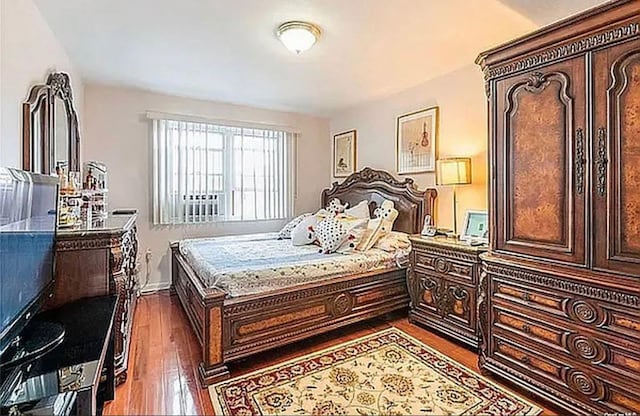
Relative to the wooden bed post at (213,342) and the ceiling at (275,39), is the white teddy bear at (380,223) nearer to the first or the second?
the ceiling at (275,39)

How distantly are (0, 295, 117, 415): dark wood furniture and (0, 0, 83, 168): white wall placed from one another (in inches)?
33.3

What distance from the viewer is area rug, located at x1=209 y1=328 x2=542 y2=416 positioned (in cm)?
189

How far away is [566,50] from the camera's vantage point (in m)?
1.83

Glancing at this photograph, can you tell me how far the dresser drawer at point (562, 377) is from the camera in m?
1.65

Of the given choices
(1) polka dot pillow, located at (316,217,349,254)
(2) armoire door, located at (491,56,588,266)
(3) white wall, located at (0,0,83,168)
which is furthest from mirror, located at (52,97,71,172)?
(2) armoire door, located at (491,56,588,266)

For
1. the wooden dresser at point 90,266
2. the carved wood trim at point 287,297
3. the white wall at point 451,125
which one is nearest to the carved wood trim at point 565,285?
the carved wood trim at point 287,297

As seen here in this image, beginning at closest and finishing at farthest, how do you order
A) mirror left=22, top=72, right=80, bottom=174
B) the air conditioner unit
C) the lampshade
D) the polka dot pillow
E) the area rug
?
the area rug, mirror left=22, top=72, right=80, bottom=174, the lampshade, the polka dot pillow, the air conditioner unit

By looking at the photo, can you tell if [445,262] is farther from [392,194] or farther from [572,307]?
[392,194]

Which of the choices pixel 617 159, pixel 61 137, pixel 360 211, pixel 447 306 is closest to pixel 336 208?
pixel 360 211

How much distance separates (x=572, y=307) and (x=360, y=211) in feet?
8.13

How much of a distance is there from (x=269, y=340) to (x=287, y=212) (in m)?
2.68

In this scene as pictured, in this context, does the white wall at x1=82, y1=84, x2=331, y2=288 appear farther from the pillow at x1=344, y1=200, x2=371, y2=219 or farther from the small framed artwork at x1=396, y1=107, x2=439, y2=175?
the small framed artwork at x1=396, y1=107, x2=439, y2=175

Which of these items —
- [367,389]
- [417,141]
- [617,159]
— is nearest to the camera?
[617,159]

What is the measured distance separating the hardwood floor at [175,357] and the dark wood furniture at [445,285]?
13cm
